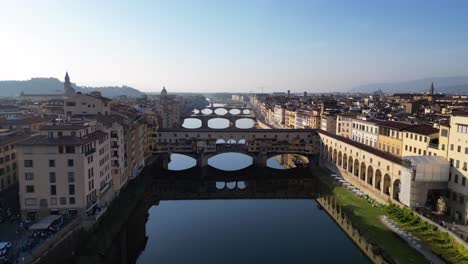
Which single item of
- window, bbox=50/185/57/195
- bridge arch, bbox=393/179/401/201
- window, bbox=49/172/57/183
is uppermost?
window, bbox=49/172/57/183

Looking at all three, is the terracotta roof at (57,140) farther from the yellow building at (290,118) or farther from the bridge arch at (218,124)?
the bridge arch at (218,124)

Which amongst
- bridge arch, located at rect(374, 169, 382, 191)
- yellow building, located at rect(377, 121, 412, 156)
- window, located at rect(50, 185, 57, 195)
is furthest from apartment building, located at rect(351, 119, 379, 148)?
window, located at rect(50, 185, 57, 195)

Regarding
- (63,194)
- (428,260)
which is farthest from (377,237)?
(63,194)

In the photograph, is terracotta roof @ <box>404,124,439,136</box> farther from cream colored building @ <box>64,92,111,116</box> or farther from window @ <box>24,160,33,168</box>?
cream colored building @ <box>64,92,111,116</box>

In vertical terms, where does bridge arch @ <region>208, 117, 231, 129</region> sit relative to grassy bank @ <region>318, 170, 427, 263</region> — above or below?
below

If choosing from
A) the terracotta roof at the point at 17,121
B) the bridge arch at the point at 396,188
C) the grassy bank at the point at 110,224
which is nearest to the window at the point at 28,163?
the grassy bank at the point at 110,224

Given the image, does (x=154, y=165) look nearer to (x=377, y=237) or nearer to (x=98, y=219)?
(x=98, y=219)

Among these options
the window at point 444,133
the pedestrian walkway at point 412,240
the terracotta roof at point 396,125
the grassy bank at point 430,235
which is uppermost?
the window at point 444,133
